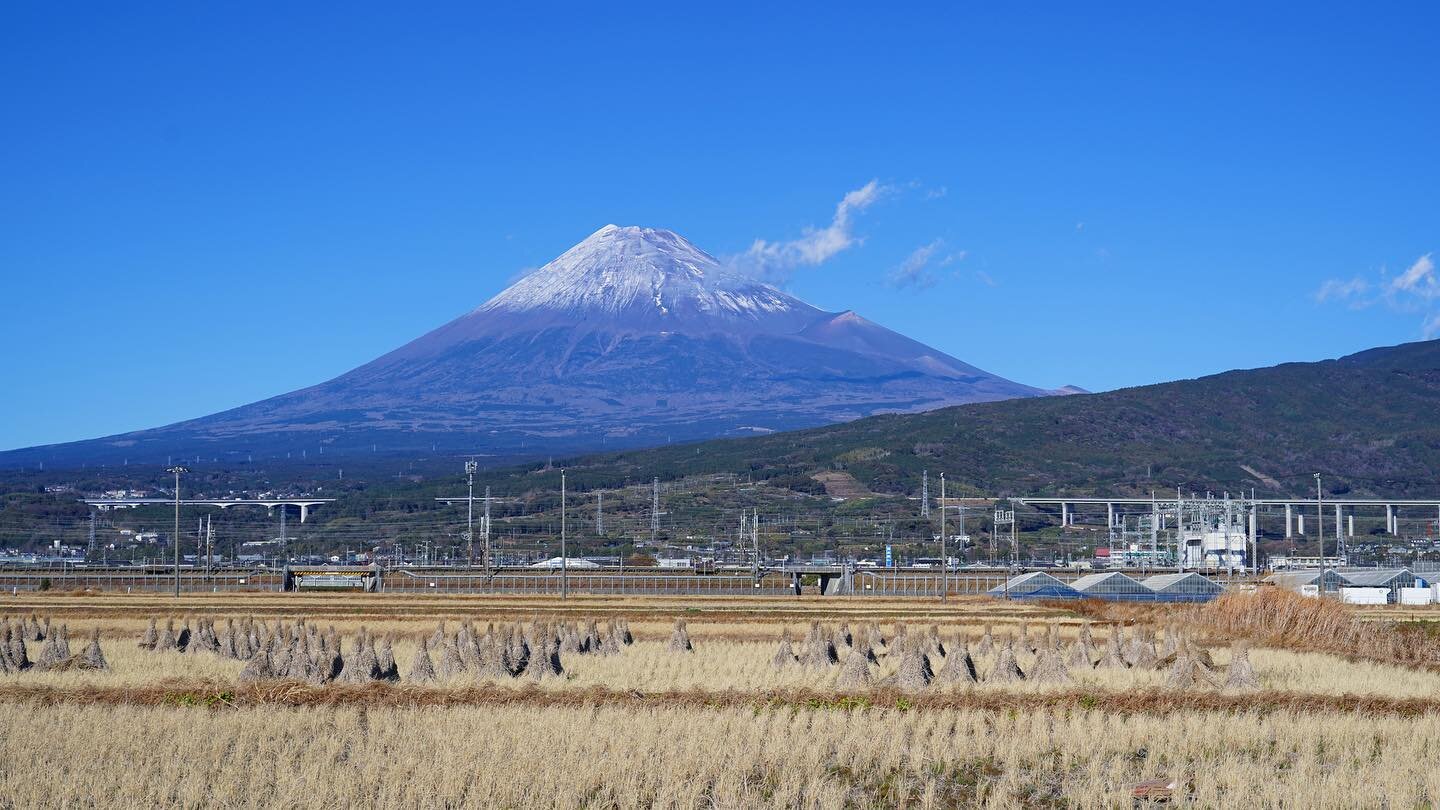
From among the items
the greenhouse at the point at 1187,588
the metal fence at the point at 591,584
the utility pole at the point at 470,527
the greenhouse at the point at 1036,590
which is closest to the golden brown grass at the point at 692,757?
the greenhouse at the point at 1036,590

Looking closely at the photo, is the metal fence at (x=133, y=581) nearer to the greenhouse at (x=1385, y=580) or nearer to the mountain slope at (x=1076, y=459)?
the greenhouse at (x=1385, y=580)

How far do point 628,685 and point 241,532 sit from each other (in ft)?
420

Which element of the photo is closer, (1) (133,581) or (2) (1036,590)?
(2) (1036,590)

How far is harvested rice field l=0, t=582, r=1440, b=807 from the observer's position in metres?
17.9

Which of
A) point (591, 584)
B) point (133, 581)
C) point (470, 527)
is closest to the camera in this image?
point (591, 584)

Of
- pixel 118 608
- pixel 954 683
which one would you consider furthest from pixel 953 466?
pixel 954 683

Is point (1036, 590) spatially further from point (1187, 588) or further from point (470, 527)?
point (470, 527)

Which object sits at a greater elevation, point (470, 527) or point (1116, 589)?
point (470, 527)

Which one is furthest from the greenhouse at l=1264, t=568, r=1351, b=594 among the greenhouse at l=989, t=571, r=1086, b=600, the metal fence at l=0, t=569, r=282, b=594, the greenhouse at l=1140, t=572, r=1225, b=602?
the metal fence at l=0, t=569, r=282, b=594

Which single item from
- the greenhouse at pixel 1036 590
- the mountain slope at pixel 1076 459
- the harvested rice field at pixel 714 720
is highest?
the mountain slope at pixel 1076 459

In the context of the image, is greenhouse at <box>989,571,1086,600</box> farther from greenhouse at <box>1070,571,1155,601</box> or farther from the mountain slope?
the mountain slope

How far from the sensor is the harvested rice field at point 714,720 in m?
17.9

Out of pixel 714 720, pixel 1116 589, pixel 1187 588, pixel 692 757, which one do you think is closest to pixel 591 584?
pixel 1116 589

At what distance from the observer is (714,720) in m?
22.9
